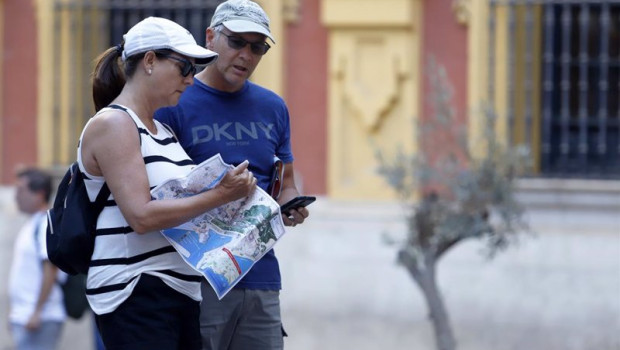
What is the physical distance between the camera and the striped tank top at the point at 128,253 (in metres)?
3.73

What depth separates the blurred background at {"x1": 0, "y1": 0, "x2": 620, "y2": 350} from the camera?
863cm

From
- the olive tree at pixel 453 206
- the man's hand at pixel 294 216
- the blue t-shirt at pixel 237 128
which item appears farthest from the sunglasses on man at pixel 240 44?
the olive tree at pixel 453 206

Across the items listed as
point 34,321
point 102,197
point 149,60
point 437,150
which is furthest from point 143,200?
point 437,150

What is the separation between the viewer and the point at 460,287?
8.72 m

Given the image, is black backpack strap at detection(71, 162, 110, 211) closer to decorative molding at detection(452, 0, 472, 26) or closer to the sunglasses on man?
the sunglasses on man

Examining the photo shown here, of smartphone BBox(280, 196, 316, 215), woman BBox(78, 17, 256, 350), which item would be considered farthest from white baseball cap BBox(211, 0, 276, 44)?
smartphone BBox(280, 196, 316, 215)

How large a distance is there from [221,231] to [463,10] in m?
5.26

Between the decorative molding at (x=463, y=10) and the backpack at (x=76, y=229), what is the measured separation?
211 inches

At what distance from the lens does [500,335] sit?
28.4ft

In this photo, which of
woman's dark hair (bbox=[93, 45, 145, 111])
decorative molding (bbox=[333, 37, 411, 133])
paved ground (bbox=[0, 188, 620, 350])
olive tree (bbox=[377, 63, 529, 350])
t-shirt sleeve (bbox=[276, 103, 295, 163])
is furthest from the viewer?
decorative molding (bbox=[333, 37, 411, 133])

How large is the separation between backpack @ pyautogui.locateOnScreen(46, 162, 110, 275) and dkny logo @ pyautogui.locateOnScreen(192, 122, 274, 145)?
1.80ft

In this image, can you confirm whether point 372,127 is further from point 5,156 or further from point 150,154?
point 150,154

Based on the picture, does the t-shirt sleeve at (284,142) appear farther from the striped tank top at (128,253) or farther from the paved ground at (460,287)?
the paved ground at (460,287)

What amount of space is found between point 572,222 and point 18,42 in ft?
14.7
